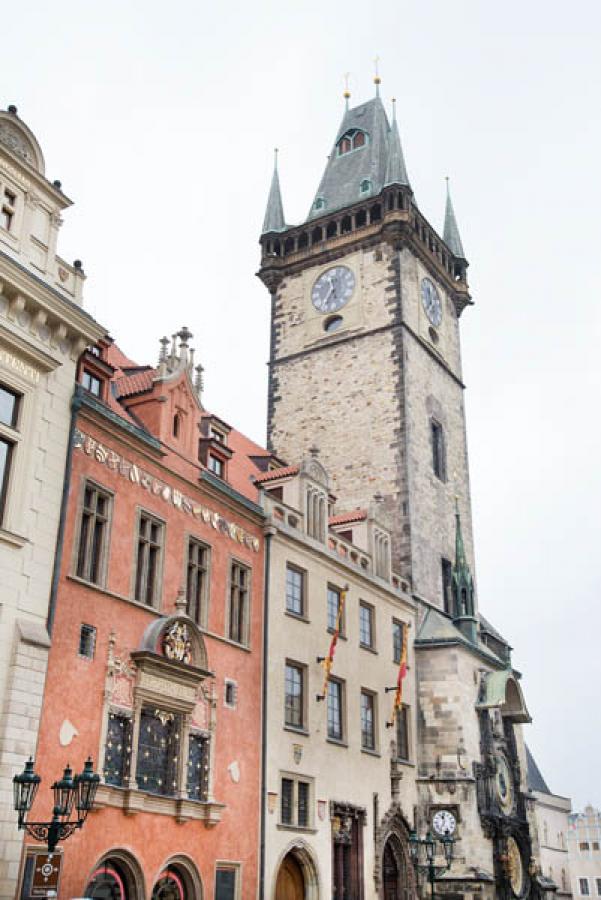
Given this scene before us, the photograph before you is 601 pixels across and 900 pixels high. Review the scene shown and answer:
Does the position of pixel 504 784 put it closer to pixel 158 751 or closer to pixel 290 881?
pixel 290 881

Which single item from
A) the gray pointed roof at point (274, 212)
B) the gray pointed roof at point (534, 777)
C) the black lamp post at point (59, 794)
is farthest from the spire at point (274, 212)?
the gray pointed roof at point (534, 777)

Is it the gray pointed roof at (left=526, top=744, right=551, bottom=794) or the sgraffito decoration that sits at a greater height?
the gray pointed roof at (left=526, top=744, right=551, bottom=794)

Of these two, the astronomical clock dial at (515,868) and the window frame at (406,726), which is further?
the astronomical clock dial at (515,868)

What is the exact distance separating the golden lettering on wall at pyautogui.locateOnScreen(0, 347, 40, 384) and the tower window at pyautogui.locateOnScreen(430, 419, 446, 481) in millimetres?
22430

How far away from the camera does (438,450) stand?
39938mm

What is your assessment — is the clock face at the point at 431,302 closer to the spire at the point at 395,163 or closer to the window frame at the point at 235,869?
the spire at the point at 395,163

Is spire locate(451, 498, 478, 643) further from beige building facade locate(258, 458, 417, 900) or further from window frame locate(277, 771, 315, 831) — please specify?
window frame locate(277, 771, 315, 831)

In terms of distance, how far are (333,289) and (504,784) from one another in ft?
66.2

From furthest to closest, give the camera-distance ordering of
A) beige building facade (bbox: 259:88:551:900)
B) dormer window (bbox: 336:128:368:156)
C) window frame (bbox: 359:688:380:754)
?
1. dormer window (bbox: 336:128:368:156)
2. beige building facade (bbox: 259:88:551:900)
3. window frame (bbox: 359:688:380:754)

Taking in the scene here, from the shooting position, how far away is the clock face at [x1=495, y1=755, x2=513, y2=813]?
33.0 meters

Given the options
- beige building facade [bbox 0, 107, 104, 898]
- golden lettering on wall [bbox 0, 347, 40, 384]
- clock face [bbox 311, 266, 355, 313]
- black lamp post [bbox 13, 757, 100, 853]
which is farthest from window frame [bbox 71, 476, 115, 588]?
clock face [bbox 311, 266, 355, 313]

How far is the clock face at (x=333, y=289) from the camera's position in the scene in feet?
135

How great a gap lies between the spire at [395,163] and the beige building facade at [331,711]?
16228 millimetres

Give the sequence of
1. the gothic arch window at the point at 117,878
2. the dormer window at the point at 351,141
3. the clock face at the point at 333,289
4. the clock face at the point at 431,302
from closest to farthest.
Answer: the gothic arch window at the point at 117,878, the clock face at the point at 333,289, the clock face at the point at 431,302, the dormer window at the point at 351,141
